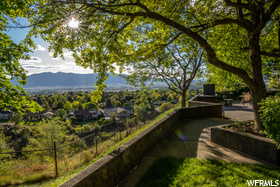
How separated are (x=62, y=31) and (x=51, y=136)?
88.4 feet

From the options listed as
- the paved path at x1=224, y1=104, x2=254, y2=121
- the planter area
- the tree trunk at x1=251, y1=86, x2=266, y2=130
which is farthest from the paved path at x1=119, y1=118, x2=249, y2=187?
the paved path at x1=224, y1=104, x2=254, y2=121

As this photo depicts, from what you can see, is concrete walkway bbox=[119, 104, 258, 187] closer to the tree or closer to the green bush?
the green bush

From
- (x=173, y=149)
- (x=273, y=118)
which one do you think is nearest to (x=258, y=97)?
(x=273, y=118)

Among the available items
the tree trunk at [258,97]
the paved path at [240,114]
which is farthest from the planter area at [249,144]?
the paved path at [240,114]

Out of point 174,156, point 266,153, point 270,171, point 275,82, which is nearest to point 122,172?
point 174,156

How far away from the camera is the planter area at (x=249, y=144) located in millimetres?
4085

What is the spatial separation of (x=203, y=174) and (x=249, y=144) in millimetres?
2111

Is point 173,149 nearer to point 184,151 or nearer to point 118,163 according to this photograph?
point 184,151

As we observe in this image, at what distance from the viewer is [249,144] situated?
4.65 meters

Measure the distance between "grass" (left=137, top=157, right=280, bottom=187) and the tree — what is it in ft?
38.5

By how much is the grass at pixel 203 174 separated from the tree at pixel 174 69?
11.7 m

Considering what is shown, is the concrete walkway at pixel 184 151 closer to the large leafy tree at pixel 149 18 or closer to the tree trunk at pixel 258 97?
the tree trunk at pixel 258 97

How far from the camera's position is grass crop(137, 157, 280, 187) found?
334 cm

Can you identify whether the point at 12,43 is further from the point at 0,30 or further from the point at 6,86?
the point at 6,86
